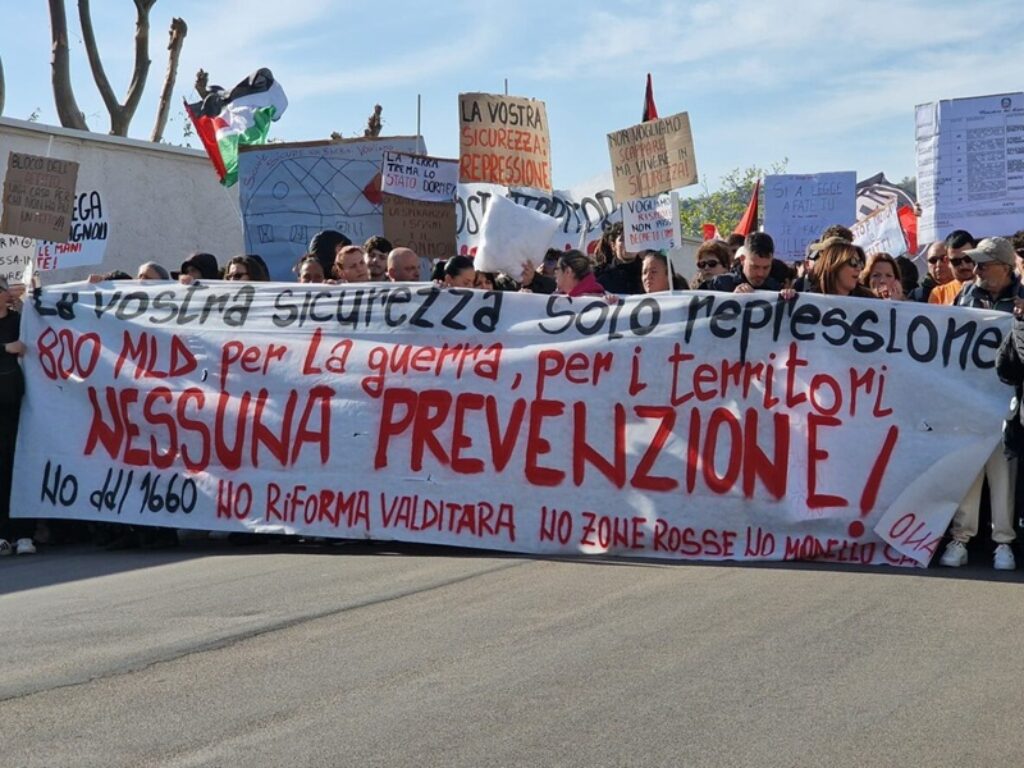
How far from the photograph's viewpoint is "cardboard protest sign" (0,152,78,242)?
39.1ft

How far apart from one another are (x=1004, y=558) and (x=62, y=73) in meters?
21.9

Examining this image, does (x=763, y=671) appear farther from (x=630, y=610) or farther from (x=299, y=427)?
(x=299, y=427)

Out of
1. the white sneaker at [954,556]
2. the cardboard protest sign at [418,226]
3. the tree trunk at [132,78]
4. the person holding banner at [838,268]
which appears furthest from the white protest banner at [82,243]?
the tree trunk at [132,78]

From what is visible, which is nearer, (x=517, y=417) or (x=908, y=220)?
(x=517, y=417)

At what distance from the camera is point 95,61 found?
30.0m

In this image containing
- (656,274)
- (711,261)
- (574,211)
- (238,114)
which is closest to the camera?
(656,274)

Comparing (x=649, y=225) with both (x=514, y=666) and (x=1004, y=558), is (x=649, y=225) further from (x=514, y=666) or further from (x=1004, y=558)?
(x=514, y=666)

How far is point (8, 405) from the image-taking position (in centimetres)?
1078

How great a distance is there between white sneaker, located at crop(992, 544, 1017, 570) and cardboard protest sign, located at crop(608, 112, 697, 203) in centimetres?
333

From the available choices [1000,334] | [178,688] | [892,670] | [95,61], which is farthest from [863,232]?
[95,61]

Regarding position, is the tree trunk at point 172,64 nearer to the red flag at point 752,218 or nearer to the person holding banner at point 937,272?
the red flag at point 752,218

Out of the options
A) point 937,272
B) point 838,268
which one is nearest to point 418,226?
point 937,272

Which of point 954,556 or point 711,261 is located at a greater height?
point 711,261

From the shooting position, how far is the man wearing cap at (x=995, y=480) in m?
8.86
